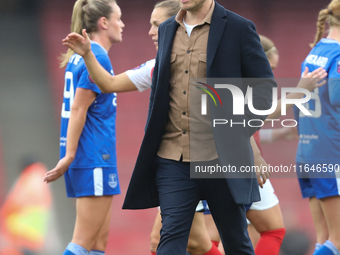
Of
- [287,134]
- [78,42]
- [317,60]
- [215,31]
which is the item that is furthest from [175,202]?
[287,134]

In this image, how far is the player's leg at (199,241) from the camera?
3297mm

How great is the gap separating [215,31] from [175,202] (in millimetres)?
850

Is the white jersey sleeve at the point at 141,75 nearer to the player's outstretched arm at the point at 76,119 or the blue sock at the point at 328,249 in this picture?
the player's outstretched arm at the point at 76,119

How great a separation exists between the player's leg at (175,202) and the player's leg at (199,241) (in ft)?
2.49

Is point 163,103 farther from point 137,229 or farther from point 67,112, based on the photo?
point 137,229

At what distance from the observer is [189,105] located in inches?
101

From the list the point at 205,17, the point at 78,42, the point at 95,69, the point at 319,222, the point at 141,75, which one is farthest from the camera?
A: the point at 319,222

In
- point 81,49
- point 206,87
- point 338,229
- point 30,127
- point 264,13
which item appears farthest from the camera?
point 264,13

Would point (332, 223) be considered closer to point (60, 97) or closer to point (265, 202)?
point (265, 202)

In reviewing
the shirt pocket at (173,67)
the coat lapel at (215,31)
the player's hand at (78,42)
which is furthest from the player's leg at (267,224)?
the player's hand at (78,42)

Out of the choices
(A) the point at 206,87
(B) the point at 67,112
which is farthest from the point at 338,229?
(B) the point at 67,112

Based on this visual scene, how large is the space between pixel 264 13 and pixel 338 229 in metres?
3.41

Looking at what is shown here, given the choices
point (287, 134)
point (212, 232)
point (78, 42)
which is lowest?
point (212, 232)

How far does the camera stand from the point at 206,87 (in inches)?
98.7
